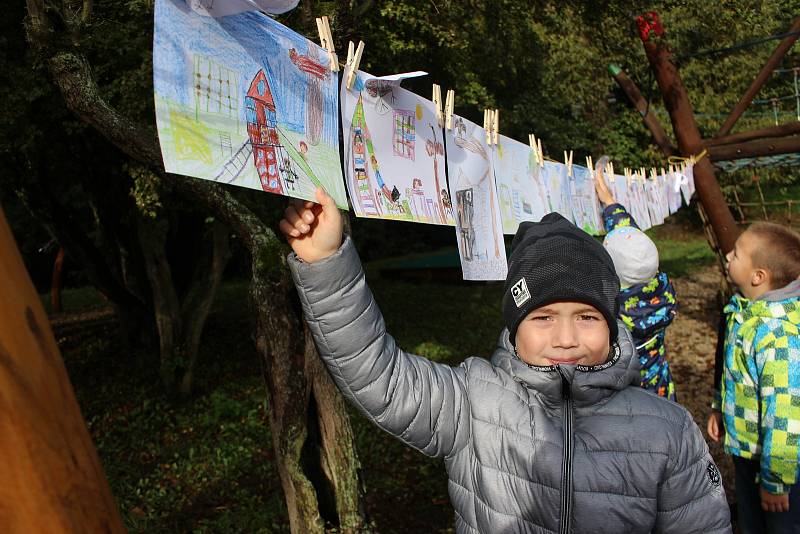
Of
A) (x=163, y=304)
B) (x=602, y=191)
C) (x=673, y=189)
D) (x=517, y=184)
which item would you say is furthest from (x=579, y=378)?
(x=163, y=304)

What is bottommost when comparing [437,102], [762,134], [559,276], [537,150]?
[559,276]

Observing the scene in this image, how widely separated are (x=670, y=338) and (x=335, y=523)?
716 cm

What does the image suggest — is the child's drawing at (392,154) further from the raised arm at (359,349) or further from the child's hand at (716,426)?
the child's hand at (716,426)

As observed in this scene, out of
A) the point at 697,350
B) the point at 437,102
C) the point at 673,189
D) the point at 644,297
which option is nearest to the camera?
the point at 437,102

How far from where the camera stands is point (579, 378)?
1.43m

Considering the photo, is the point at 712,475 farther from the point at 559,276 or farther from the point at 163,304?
the point at 163,304

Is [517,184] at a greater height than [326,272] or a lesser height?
greater

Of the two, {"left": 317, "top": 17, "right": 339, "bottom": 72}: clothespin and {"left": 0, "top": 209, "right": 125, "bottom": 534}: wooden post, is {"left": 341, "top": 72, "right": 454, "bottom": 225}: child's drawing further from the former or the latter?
{"left": 0, "top": 209, "right": 125, "bottom": 534}: wooden post

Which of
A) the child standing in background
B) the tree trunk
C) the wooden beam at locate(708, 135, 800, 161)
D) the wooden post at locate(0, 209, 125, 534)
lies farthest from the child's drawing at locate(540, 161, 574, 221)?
the tree trunk

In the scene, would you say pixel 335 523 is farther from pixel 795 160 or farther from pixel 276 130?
pixel 795 160

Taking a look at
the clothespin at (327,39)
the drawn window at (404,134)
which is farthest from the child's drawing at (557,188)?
the clothespin at (327,39)

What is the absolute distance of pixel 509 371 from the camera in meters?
1.53

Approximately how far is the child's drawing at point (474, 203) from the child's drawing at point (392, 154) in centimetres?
9

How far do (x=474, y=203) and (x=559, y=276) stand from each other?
30.3 inches
